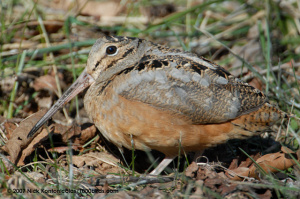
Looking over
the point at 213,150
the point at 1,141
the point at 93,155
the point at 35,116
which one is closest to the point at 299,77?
the point at 213,150

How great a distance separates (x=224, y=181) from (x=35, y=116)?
205 cm

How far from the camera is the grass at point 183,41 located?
482 centimetres

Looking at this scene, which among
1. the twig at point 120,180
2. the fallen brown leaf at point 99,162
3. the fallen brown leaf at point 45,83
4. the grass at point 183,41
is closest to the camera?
the twig at point 120,180

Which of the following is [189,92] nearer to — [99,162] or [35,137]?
[99,162]

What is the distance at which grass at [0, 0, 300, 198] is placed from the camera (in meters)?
4.82

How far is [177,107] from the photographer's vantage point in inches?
135

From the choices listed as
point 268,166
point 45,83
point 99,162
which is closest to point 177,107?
point 268,166

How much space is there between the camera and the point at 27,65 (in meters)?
5.17

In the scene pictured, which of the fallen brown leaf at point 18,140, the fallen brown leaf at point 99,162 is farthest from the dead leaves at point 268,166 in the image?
the fallen brown leaf at point 18,140

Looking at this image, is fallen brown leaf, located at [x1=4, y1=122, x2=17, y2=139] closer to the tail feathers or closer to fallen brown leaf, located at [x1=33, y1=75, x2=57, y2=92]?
fallen brown leaf, located at [x1=33, y1=75, x2=57, y2=92]

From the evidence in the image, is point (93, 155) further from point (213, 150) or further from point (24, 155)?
point (213, 150)

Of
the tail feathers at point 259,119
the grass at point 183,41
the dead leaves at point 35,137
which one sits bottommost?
the dead leaves at point 35,137

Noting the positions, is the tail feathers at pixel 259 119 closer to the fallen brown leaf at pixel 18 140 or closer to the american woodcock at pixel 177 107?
the american woodcock at pixel 177 107

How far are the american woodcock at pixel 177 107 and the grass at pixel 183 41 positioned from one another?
0.93m
